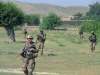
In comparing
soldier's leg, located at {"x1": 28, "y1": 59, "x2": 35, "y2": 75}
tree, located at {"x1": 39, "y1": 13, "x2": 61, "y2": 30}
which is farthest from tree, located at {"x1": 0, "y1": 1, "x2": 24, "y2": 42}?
tree, located at {"x1": 39, "y1": 13, "x2": 61, "y2": 30}

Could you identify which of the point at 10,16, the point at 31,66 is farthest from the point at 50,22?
the point at 31,66

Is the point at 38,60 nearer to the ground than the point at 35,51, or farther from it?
nearer to the ground

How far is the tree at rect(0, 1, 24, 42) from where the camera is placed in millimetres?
42219

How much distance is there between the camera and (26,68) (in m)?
13.1

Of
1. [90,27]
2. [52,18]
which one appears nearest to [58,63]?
[90,27]

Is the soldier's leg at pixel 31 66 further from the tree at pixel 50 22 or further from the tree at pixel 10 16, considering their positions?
the tree at pixel 50 22

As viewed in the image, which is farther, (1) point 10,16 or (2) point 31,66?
(1) point 10,16

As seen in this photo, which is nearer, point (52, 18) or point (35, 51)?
point (35, 51)

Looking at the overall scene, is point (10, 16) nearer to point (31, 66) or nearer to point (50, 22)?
point (31, 66)

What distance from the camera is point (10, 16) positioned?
42719 millimetres

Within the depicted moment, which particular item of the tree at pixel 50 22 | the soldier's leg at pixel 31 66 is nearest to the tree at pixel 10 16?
the soldier's leg at pixel 31 66

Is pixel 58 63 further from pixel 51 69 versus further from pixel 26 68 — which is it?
pixel 26 68

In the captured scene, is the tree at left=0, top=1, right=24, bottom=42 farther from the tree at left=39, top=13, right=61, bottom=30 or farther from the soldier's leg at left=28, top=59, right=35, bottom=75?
the tree at left=39, top=13, right=61, bottom=30

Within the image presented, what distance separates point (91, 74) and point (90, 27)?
177ft
